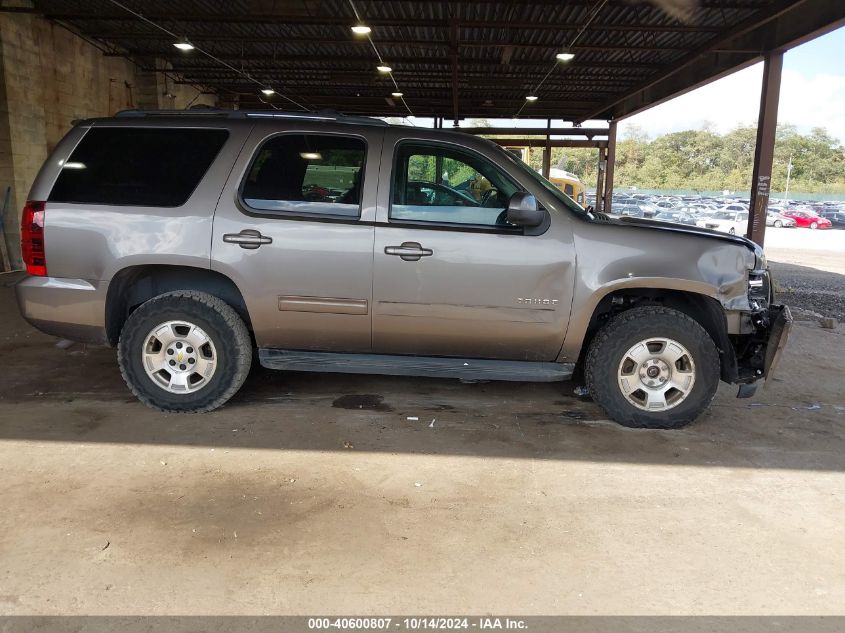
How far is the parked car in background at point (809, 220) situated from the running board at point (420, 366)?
4109 centimetres

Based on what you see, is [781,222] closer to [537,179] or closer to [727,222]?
[727,222]

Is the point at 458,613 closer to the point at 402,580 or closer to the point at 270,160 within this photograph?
the point at 402,580

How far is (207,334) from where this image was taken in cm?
448

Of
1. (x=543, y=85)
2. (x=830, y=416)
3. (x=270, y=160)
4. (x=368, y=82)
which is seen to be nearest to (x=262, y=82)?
(x=368, y=82)

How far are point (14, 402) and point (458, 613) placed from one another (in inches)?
158

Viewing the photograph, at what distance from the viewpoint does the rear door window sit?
14.5 feet

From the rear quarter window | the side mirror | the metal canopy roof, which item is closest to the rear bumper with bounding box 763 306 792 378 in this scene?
the side mirror

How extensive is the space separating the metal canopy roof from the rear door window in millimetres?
7898

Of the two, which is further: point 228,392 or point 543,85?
point 543,85

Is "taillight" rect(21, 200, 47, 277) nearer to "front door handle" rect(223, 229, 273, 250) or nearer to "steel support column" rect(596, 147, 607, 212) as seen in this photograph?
"front door handle" rect(223, 229, 273, 250)

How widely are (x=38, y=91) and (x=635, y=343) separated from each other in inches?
505

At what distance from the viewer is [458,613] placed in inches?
100

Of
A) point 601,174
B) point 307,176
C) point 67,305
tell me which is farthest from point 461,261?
point 601,174

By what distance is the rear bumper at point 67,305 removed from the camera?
174 inches
